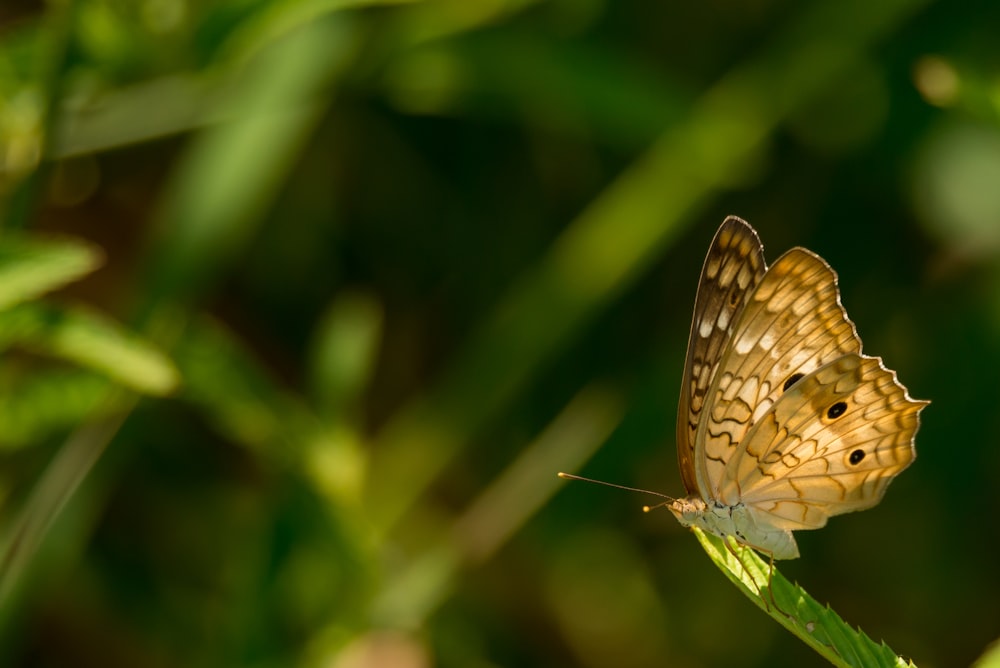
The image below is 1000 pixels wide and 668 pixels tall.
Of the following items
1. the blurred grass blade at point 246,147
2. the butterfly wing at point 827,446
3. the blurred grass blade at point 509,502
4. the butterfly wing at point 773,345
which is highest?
the blurred grass blade at point 246,147

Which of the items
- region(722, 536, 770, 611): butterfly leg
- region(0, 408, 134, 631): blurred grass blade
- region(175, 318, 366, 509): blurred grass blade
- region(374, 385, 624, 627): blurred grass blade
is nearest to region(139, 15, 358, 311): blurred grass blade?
region(175, 318, 366, 509): blurred grass blade

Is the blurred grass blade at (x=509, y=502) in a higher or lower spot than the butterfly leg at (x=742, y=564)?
higher

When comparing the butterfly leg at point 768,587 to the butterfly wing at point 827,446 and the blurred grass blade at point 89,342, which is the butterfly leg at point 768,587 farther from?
the blurred grass blade at point 89,342

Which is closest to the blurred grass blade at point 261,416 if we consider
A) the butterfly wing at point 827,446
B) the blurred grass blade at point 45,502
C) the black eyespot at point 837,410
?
the blurred grass blade at point 45,502

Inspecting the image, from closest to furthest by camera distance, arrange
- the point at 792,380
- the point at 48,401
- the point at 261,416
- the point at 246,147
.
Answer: the point at 792,380
the point at 48,401
the point at 261,416
the point at 246,147

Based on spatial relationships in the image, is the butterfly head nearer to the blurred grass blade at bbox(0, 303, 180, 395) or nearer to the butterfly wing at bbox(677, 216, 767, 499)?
the butterfly wing at bbox(677, 216, 767, 499)

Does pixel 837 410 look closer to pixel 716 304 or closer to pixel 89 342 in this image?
pixel 716 304

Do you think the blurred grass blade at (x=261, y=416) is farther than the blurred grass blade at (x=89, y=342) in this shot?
Yes

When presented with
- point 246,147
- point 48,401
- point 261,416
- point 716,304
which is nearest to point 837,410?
point 716,304
